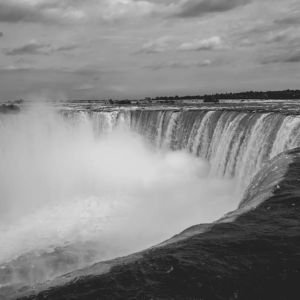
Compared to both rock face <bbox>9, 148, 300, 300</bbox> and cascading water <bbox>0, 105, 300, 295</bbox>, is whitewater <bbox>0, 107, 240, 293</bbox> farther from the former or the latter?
rock face <bbox>9, 148, 300, 300</bbox>

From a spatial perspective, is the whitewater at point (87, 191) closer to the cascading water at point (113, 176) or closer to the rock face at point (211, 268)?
the cascading water at point (113, 176)

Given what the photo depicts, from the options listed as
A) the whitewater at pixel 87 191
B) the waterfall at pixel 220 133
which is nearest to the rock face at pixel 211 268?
the whitewater at pixel 87 191

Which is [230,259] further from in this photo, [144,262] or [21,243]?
[21,243]

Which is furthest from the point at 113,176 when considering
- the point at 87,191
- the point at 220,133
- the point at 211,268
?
the point at 211,268

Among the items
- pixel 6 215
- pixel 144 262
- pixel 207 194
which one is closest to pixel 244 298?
pixel 144 262

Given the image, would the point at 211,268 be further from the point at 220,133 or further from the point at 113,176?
the point at 113,176

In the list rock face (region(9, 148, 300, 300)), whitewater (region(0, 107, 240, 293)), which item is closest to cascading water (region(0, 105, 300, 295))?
whitewater (region(0, 107, 240, 293))
